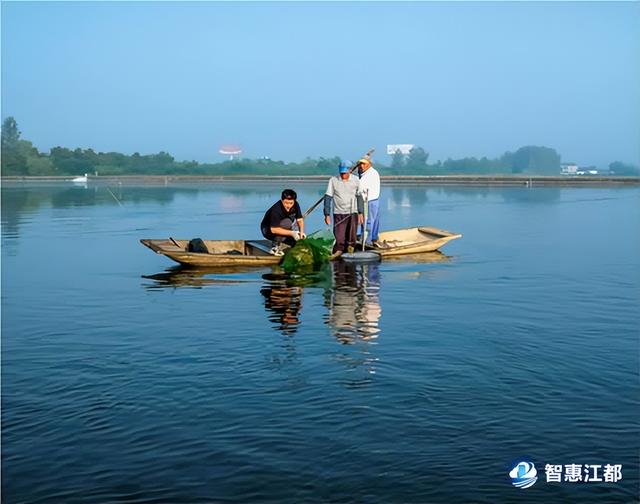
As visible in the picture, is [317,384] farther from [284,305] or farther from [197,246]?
[197,246]

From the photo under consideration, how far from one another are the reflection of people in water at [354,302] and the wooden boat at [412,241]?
3.55ft

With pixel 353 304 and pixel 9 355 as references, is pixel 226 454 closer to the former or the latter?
pixel 9 355

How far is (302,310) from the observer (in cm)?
1346

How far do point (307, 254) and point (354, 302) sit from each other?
413 cm

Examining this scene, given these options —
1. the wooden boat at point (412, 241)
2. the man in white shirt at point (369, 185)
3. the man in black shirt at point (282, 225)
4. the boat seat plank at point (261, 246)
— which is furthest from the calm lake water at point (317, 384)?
the man in white shirt at point (369, 185)

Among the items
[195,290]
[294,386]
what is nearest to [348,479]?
[294,386]

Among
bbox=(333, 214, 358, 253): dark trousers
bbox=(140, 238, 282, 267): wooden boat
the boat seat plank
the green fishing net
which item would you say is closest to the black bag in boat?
bbox=(140, 238, 282, 267): wooden boat

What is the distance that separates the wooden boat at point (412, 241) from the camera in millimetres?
20266

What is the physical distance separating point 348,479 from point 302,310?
696 cm

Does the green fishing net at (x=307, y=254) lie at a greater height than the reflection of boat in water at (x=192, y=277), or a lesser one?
greater

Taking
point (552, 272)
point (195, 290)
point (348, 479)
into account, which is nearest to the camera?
point (348, 479)

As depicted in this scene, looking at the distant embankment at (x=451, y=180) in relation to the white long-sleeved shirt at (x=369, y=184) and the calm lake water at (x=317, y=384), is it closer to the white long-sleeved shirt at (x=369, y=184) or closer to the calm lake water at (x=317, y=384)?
the white long-sleeved shirt at (x=369, y=184)

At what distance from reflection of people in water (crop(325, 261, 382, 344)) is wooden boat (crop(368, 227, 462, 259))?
1.08 metres

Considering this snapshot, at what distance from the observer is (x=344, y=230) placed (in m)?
19.4
